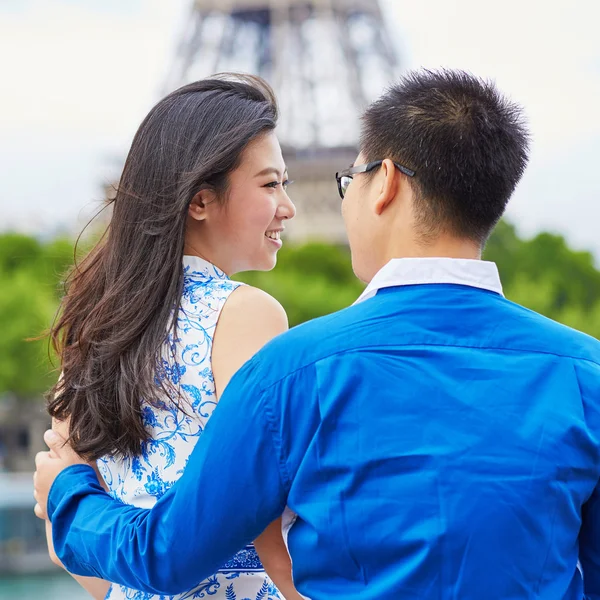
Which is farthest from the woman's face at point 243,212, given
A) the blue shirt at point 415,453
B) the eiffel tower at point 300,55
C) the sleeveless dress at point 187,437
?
the eiffel tower at point 300,55

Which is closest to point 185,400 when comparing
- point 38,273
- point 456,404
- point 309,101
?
point 456,404

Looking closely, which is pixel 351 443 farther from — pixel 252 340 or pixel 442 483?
pixel 252 340

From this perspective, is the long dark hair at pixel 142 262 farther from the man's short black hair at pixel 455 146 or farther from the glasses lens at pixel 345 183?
the man's short black hair at pixel 455 146

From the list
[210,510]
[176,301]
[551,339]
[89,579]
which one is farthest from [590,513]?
[89,579]

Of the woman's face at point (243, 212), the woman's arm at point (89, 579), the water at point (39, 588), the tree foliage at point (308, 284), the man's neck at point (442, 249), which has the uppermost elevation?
the woman's face at point (243, 212)

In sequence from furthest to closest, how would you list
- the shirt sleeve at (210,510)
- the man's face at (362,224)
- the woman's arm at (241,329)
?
the woman's arm at (241,329)
the man's face at (362,224)
the shirt sleeve at (210,510)

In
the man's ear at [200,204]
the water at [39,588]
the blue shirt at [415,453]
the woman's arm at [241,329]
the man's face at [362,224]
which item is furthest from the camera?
the water at [39,588]

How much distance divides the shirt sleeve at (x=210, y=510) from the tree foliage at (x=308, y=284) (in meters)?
16.8

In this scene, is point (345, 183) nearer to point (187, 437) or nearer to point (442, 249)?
point (442, 249)

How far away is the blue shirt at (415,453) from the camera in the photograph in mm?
1297

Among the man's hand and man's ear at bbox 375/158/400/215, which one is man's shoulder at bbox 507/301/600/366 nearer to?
man's ear at bbox 375/158/400/215

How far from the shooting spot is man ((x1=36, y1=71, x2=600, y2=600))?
51.2 inches

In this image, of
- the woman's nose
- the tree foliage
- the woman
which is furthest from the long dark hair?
the tree foliage

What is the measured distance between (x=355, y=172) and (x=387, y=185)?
0.33 ft
